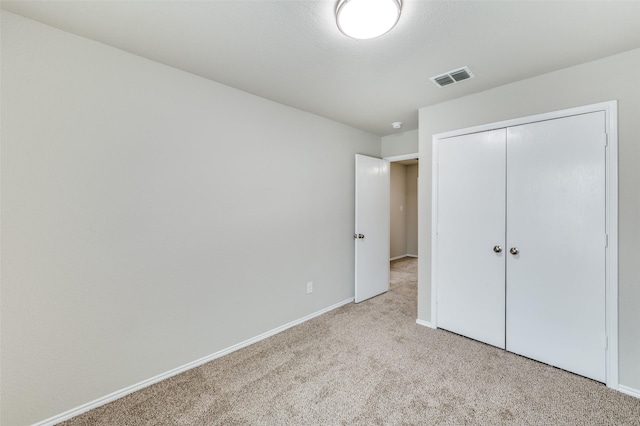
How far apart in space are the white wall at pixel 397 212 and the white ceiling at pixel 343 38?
4323 millimetres

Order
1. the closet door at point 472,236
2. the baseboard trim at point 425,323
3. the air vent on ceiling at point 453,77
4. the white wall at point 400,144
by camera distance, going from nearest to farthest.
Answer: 1. the air vent on ceiling at point 453,77
2. the closet door at point 472,236
3. the baseboard trim at point 425,323
4. the white wall at point 400,144

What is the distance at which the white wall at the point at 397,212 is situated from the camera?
21.9 feet

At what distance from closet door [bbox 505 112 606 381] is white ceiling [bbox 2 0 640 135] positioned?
612 mm

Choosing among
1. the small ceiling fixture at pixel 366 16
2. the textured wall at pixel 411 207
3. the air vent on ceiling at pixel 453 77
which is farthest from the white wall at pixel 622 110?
the textured wall at pixel 411 207

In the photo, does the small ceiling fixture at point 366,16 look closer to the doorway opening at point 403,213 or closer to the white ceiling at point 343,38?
the white ceiling at point 343,38

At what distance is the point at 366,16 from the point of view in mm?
1437

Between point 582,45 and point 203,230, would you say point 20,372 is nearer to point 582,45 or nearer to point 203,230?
point 203,230

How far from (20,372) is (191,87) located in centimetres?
225

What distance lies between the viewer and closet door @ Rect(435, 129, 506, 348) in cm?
252

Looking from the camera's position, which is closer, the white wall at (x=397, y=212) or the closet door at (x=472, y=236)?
the closet door at (x=472, y=236)

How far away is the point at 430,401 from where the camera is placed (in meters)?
1.83

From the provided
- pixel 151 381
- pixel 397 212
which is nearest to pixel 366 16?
pixel 151 381

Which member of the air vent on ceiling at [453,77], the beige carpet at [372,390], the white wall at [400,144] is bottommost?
the beige carpet at [372,390]

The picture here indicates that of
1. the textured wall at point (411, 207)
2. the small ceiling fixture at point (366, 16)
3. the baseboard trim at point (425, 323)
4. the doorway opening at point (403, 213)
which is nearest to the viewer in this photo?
the small ceiling fixture at point (366, 16)
